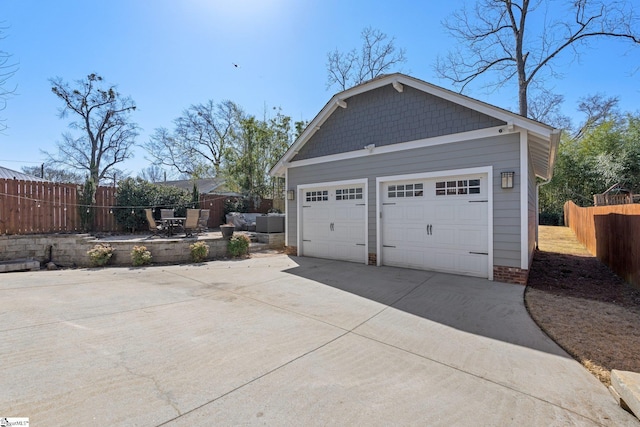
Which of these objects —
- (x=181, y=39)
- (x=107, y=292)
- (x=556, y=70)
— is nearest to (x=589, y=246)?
(x=556, y=70)

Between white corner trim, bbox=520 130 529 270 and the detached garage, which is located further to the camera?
the detached garage

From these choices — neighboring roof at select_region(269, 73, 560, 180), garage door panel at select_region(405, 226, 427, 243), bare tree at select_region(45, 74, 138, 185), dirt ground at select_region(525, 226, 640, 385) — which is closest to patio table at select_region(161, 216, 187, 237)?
neighboring roof at select_region(269, 73, 560, 180)

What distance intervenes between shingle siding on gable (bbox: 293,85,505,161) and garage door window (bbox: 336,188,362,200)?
3.72 feet

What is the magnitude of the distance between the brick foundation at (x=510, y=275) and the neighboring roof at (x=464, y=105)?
263 cm

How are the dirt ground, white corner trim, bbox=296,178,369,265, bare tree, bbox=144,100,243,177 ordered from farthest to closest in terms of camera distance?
bare tree, bbox=144,100,243,177 → white corner trim, bbox=296,178,369,265 → the dirt ground

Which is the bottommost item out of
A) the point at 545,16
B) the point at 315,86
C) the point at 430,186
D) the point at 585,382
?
the point at 585,382

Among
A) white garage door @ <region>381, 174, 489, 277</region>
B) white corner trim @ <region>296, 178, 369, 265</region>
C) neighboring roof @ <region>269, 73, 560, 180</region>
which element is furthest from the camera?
white corner trim @ <region>296, 178, 369, 265</region>

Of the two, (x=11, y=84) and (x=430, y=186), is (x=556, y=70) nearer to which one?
(x=430, y=186)

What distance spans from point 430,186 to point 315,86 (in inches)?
469

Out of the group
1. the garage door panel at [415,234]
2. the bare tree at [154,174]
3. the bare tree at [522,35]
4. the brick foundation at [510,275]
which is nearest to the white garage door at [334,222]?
the garage door panel at [415,234]

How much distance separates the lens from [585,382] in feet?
8.14

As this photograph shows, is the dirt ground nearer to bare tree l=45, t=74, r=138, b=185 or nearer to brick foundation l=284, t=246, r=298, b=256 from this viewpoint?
brick foundation l=284, t=246, r=298, b=256

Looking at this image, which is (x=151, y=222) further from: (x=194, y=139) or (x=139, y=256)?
→ (x=194, y=139)

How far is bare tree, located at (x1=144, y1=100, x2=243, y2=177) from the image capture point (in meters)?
24.7
